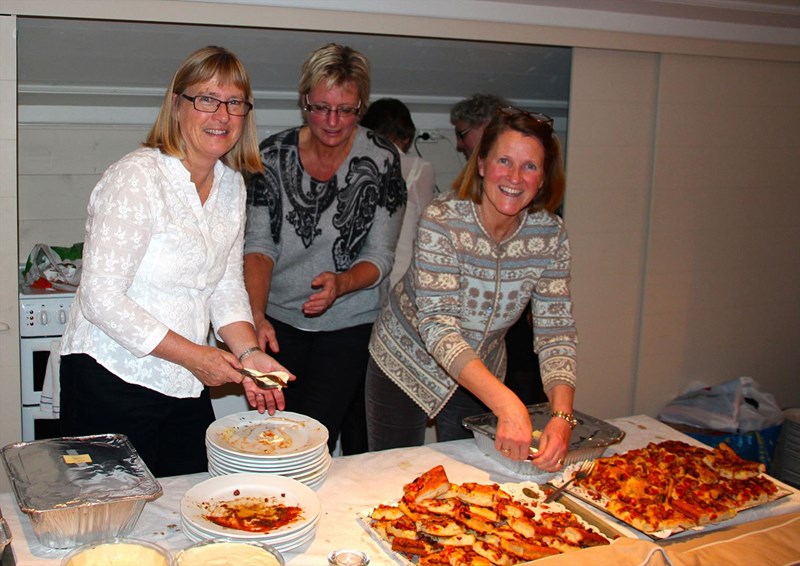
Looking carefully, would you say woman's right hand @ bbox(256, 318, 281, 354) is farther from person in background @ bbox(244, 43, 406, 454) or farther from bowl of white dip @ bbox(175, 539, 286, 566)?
bowl of white dip @ bbox(175, 539, 286, 566)

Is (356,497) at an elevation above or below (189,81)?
below

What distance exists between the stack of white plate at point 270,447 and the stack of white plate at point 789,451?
2610mm

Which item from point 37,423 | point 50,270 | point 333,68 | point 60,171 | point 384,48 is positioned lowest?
point 37,423

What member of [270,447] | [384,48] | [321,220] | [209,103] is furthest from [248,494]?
[384,48]

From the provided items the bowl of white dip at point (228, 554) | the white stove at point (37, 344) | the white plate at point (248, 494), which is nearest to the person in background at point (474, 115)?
the white stove at point (37, 344)

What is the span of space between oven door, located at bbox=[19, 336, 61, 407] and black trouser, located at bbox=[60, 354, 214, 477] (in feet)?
3.79

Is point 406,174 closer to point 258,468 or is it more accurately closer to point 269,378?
point 269,378

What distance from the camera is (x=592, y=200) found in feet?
11.4

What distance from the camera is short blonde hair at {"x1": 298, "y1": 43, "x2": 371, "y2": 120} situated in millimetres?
2301

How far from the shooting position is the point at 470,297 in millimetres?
1999

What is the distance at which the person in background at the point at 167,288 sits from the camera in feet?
5.44

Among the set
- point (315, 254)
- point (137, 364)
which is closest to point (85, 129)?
point (315, 254)

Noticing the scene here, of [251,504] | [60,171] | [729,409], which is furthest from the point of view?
[729,409]

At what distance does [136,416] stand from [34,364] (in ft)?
4.31
